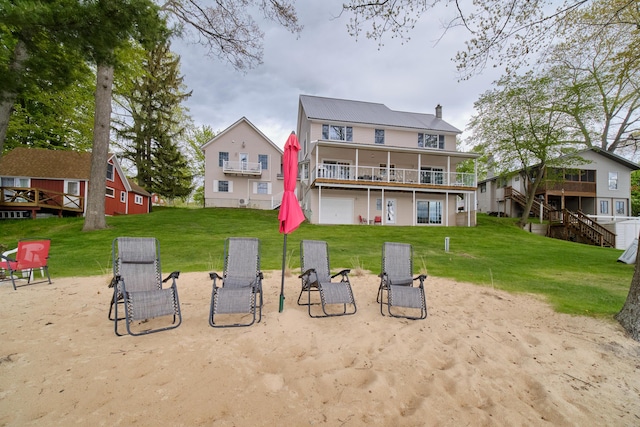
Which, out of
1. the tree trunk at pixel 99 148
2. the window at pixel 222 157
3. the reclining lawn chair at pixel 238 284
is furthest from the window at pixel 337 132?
the reclining lawn chair at pixel 238 284

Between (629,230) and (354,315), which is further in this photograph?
(629,230)

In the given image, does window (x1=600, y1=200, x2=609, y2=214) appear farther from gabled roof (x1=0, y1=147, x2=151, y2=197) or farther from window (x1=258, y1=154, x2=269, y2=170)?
gabled roof (x1=0, y1=147, x2=151, y2=197)

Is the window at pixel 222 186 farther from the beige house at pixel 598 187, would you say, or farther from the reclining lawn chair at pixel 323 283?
the beige house at pixel 598 187

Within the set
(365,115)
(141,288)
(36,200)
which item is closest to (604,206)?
(365,115)

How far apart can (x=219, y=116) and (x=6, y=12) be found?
32.8 meters

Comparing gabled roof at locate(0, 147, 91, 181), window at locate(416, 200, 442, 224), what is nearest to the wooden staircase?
window at locate(416, 200, 442, 224)

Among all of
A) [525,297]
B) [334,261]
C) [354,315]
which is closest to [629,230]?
[525,297]

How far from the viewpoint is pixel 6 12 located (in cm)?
383

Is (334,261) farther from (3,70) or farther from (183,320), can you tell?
(3,70)

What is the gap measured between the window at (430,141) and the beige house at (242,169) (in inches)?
498

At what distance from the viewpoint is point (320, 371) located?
282 centimetres

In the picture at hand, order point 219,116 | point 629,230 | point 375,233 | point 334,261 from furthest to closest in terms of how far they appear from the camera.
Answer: point 219,116
point 629,230
point 375,233
point 334,261

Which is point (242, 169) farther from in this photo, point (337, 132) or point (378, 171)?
point (378, 171)

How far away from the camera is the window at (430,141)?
2249cm
